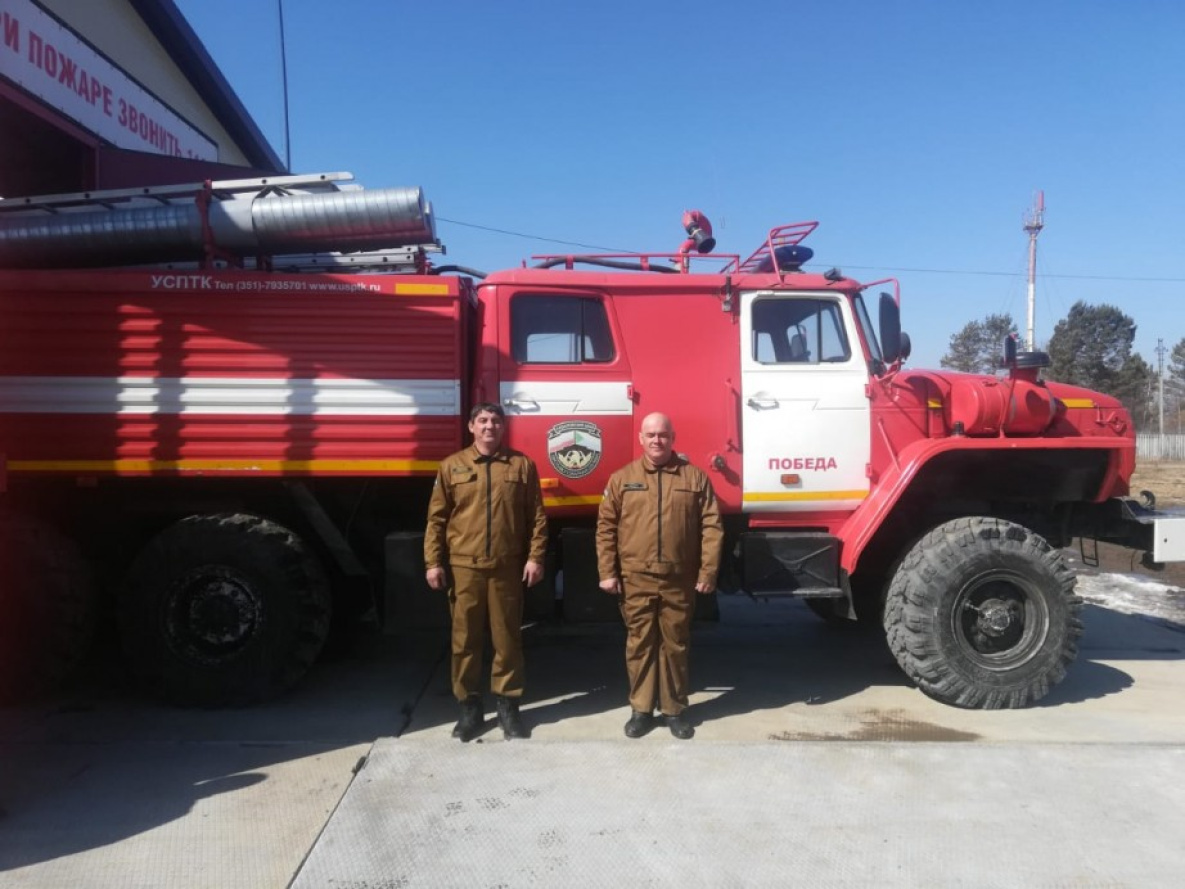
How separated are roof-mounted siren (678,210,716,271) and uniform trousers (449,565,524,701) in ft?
8.05

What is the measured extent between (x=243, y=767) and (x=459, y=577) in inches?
53.2

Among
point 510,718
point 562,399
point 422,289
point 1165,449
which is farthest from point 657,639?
point 1165,449

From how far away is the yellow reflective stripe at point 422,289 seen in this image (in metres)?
4.64

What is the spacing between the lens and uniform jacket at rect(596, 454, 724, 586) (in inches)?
170

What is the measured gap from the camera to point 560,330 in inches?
193

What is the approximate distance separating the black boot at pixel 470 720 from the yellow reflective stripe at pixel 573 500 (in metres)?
1.14

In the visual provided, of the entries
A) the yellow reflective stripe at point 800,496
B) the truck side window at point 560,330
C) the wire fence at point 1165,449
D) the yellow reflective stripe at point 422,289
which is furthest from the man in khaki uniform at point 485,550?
the wire fence at point 1165,449

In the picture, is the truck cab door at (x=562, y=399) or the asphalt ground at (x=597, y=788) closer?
the asphalt ground at (x=597, y=788)

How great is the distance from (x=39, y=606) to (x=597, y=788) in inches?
127

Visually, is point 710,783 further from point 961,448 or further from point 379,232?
point 379,232

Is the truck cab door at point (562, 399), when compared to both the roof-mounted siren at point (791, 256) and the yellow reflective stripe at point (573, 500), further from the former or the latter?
the roof-mounted siren at point (791, 256)

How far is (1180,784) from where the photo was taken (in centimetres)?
384

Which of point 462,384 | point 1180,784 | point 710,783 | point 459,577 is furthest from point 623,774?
point 1180,784

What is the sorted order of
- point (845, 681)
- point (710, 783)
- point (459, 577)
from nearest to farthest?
point (710, 783) → point (459, 577) → point (845, 681)
